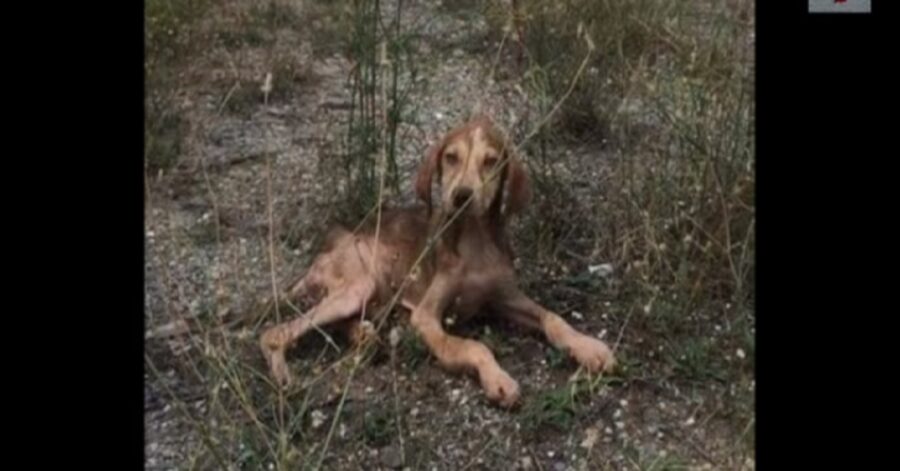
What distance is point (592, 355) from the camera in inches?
72.7

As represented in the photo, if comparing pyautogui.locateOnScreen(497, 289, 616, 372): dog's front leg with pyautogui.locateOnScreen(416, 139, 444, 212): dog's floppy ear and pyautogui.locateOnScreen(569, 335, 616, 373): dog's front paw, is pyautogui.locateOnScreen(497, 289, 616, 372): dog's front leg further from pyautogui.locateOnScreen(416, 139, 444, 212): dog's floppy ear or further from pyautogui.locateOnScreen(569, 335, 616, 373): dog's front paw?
pyautogui.locateOnScreen(416, 139, 444, 212): dog's floppy ear

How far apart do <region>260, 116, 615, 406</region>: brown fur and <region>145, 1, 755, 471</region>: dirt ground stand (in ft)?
0.07

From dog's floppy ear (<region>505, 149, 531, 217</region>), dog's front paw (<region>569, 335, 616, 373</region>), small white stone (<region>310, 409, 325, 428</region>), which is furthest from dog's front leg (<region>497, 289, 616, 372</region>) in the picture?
small white stone (<region>310, 409, 325, 428</region>)

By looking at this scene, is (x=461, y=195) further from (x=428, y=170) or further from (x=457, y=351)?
(x=457, y=351)

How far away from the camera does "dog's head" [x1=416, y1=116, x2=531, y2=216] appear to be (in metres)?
1.86

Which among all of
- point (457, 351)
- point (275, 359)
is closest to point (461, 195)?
point (457, 351)

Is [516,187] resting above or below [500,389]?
above

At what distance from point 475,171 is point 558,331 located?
212 mm

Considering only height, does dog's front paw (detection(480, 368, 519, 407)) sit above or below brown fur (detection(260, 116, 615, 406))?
below

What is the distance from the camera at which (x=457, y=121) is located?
195 centimetres

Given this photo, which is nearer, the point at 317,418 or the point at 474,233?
the point at 317,418

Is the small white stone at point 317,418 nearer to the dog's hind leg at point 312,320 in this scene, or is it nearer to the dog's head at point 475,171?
the dog's hind leg at point 312,320
